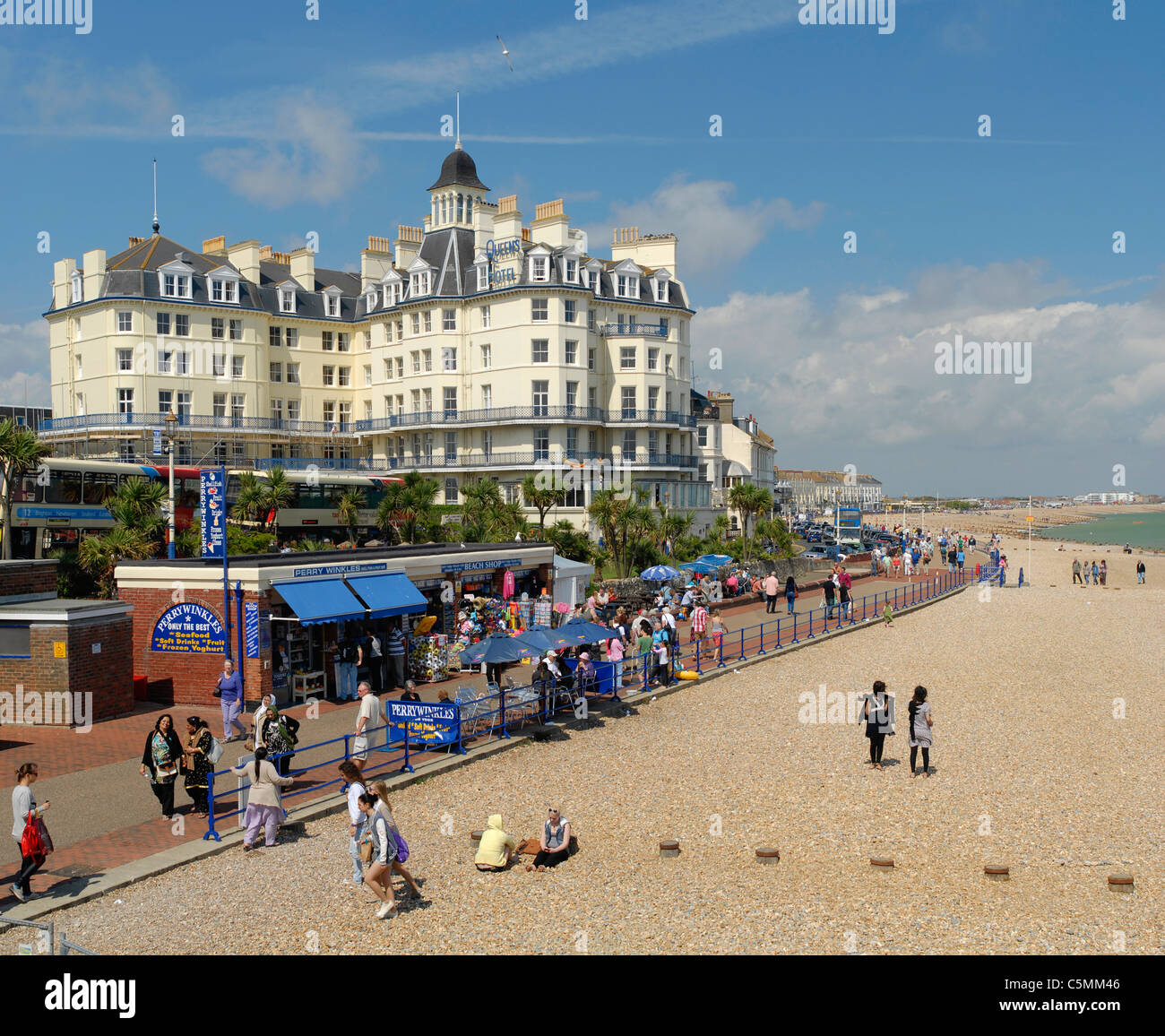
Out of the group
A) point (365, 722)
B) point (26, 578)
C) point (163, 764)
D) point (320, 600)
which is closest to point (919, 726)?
point (365, 722)

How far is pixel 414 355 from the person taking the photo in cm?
5775

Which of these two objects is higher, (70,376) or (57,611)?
(70,376)

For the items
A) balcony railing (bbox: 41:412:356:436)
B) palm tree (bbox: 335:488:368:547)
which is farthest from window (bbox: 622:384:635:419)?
palm tree (bbox: 335:488:368:547)

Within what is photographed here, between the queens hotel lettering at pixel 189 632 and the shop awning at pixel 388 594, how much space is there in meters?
2.75

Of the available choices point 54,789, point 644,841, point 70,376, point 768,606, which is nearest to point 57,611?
point 54,789

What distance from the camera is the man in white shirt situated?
14008 millimetres

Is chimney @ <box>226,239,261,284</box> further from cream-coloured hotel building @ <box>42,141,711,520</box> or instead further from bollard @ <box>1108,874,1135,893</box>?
bollard @ <box>1108,874,1135,893</box>

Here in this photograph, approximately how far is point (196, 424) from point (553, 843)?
4943 centimetres

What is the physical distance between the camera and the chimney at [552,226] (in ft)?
185

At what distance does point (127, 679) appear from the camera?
17469 mm

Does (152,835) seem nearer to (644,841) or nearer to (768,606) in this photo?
(644,841)

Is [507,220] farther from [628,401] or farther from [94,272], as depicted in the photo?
[94,272]

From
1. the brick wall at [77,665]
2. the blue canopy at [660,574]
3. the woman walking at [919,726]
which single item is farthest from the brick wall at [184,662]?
the blue canopy at [660,574]
